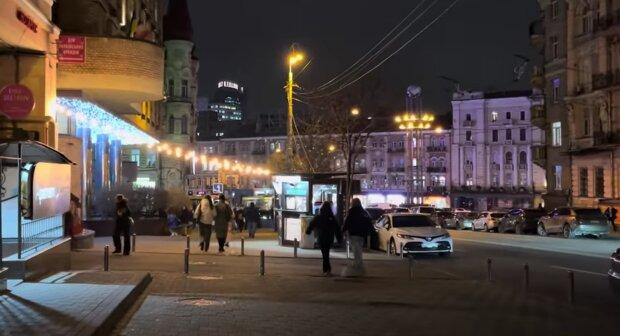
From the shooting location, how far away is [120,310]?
10.0 metres

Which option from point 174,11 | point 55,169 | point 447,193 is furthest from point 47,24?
point 447,193

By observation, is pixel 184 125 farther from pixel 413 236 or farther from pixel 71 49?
pixel 413 236

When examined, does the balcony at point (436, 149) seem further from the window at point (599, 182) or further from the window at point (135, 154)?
the window at point (599, 182)

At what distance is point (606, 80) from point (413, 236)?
29614 millimetres

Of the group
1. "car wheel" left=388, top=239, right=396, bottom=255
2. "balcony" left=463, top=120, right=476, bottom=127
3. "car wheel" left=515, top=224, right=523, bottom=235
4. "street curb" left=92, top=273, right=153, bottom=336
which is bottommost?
"car wheel" left=515, top=224, right=523, bottom=235

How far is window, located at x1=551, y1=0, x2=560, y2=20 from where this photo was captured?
53.5 m

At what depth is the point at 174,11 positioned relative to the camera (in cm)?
6462

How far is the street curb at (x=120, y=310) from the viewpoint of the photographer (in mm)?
8586

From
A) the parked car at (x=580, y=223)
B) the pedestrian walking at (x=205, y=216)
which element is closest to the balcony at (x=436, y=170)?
the parked car at (x=580, y=223)

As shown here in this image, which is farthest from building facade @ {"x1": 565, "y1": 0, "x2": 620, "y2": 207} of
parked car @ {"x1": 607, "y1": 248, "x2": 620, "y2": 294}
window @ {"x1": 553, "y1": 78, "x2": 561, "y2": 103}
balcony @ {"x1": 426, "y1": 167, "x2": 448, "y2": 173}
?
balcony @ {"x1": 426, "y1": 167, "x2": 448, "y2": 173}

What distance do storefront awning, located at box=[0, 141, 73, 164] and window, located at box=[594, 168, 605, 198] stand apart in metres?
42.2

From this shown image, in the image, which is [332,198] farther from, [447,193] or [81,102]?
[447,193]

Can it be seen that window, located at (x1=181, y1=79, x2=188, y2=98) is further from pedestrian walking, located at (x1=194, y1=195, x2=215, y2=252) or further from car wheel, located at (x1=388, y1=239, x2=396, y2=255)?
car wheel, located at (x1=388, y1=239, x2=396, y2=255)

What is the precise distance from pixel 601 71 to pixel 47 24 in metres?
40.1
